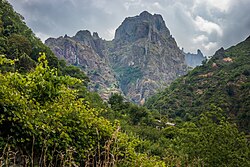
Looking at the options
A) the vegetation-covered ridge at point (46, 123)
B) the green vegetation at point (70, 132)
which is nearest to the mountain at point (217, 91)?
the green vegetation at point (70, 132)

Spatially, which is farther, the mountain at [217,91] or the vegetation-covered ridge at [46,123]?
the mountain at [217,91]

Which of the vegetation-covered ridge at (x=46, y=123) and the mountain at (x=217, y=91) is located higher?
the mountain at (x=217, y=91)

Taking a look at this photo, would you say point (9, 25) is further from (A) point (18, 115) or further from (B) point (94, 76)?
(B) point (94, 76)

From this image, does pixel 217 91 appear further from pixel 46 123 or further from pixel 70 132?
pixel 46 123

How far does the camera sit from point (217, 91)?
6900 cm

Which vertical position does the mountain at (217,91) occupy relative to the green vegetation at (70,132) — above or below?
above

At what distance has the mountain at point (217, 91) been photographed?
5804 centimetres

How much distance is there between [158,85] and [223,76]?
112 metres

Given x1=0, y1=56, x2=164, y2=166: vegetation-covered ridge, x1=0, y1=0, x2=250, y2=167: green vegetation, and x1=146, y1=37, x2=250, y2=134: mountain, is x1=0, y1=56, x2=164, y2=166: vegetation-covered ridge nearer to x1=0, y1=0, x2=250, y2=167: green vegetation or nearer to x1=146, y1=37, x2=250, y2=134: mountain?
x1=0, y1=0, x2=250, y2=167: green vegetation

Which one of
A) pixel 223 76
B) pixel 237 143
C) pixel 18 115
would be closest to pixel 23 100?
pixel 18 115

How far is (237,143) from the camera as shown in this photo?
1562 cm

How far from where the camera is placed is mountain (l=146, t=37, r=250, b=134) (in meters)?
58.0

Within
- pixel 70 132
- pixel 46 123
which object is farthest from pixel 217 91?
pixel 46 123

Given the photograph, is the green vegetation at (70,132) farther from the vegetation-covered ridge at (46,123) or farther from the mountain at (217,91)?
the mountain at (217,91)
